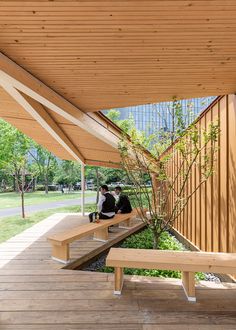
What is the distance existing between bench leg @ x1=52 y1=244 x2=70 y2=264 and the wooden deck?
0.27 m

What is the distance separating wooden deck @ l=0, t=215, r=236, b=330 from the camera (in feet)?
11.0

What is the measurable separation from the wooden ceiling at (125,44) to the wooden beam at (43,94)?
11 centimetres

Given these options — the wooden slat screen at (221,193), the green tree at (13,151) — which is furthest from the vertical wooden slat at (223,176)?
the green tree at (13,151)

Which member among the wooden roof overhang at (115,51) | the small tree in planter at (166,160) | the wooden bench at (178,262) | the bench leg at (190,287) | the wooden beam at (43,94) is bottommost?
the bench leg at (190,287)

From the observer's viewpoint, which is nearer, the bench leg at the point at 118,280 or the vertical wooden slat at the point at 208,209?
the bench leg at the point at 118,280

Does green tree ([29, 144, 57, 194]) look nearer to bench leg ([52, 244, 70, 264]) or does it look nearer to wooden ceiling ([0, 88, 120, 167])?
wooden ceiling ([0, 88, 120, 167])

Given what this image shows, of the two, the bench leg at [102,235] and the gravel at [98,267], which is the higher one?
the bench leg at [102,235]

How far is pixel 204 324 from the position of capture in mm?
3324

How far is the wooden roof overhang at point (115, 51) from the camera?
2.46 m

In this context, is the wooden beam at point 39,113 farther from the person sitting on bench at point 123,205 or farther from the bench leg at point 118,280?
the bench leg at point 118,280

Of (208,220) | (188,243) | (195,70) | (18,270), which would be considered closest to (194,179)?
(208,220)

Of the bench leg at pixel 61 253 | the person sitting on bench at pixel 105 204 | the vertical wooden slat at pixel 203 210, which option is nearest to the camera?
the bench leg at pixel 61 253

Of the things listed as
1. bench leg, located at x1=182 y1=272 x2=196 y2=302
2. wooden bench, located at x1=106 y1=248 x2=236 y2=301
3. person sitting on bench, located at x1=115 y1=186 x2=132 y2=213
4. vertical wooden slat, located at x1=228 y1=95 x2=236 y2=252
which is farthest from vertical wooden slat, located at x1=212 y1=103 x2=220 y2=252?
person sitting on bench, located at x1=115 y1=186 x2=132 y2=213

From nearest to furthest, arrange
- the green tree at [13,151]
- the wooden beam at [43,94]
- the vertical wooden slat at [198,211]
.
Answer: the wooden beam at [43,94] → the vertical wooden slat at [198,211] → the green tree at [13,151]
